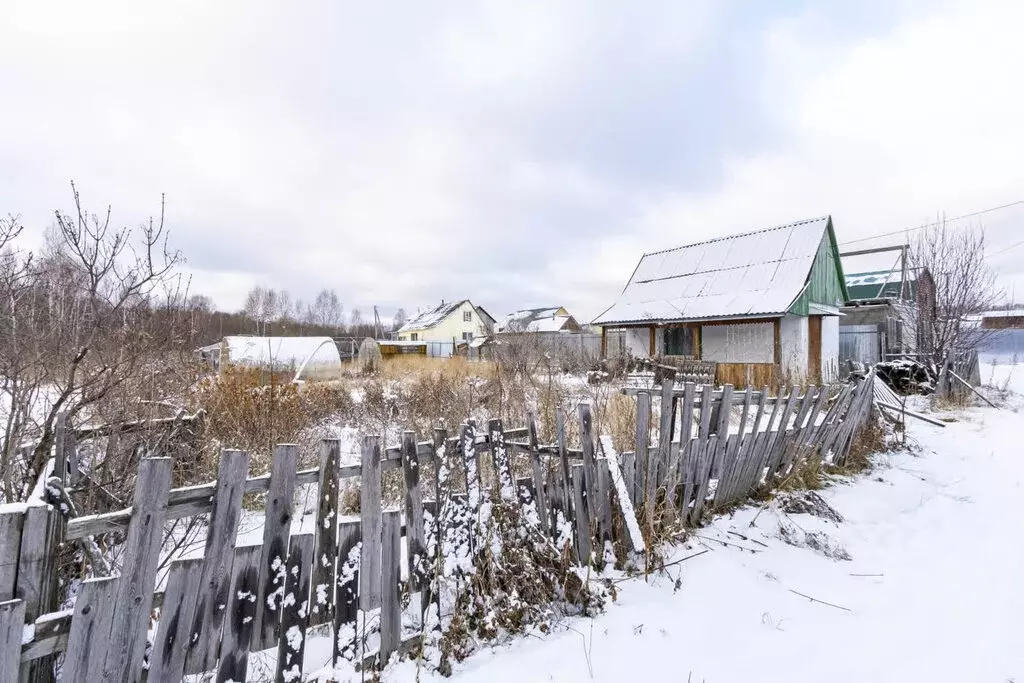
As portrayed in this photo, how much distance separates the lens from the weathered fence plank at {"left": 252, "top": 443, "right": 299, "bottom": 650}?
6.32 ft

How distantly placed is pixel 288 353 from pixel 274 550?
48.3ft

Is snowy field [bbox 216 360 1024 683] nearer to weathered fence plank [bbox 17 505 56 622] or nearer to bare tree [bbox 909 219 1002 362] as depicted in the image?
weathered fence plank [bbox 17 505 56 622]

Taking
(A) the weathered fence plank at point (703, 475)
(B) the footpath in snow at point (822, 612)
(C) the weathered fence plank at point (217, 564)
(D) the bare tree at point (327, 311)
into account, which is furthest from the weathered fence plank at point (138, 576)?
(D) the bare tree at point (327, 311)

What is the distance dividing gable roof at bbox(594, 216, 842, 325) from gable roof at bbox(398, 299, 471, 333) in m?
30.2

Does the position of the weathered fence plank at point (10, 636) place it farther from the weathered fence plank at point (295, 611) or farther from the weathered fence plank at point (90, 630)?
the weathered fence plank at point (295, 611)

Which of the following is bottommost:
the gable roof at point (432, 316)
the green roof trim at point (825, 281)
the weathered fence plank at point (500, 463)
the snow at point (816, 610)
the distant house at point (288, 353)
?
the snow at point (816, 610)

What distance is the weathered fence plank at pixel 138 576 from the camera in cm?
163

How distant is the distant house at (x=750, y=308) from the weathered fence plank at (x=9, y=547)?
42.9ft

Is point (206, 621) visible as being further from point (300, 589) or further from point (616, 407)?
point (616, 407)

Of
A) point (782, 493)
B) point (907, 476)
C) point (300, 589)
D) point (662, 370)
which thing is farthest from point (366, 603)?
point (662, 370)

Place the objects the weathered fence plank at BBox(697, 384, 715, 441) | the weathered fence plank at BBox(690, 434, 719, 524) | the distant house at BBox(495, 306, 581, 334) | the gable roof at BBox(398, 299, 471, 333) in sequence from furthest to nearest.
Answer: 1. the distant house at BBox(495, 306, 581, 334)
2. the gable roof at BBox(398, 299, 471, 333)
3. the weathered fence plank at BBox(690, 434, 719, 524)
4. the weathered fence plank at BBox(697, 384, 715, 441)

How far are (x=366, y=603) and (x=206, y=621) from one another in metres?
0.63

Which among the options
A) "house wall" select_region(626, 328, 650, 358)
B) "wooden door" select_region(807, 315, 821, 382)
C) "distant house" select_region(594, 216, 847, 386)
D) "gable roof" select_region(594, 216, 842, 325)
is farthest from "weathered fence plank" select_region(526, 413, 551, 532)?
"house wall" select_region(626, 328, 650, 358)

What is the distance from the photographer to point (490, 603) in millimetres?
2547
